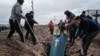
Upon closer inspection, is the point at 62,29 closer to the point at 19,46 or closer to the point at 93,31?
the point at 19,46

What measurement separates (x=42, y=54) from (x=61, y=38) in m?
1.63

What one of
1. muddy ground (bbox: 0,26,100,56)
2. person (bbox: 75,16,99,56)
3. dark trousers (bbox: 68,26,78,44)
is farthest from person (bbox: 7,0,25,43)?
dark trousers (bbox: 68,26,78,44)

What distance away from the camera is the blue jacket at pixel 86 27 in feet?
44.6

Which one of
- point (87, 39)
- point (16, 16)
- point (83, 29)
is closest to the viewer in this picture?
point (83, 29)

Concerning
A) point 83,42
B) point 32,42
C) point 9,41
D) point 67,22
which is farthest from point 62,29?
point 83,42

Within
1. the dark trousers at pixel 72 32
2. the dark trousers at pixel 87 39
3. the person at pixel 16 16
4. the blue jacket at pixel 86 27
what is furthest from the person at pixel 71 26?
the blue jacket at pixel 86 27

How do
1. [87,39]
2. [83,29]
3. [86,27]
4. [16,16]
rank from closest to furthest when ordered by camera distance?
1. [86,27]
2. [83,29]
3. [87,39]
4. [16,16]

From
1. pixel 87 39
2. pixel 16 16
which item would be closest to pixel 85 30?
pixel 87 39

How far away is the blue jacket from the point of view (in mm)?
13592

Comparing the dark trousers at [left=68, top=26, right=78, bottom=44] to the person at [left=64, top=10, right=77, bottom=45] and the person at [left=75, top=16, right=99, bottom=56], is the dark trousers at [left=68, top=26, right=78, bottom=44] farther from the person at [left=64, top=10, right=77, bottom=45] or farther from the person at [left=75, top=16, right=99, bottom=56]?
the person at [left=75, top=16, right=99, bottom=56]

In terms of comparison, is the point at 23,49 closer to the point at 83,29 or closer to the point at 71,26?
the point at 71,26

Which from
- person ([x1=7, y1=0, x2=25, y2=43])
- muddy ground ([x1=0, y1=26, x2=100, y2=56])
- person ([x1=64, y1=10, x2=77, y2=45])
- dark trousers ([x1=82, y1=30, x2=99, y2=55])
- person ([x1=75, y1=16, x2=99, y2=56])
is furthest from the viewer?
person ([x1=64, y1=10, x2=77, y2=45])

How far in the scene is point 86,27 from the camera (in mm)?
13672

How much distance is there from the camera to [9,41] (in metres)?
17.1
